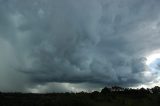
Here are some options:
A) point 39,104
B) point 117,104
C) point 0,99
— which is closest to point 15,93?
point 0,99

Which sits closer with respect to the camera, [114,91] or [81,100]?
[81,100]

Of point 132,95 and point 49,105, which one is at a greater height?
point 132,95

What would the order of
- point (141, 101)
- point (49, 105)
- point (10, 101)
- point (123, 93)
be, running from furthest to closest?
point (123, 93) < point (141, 101) < point (10, 101) < point (49, 105)

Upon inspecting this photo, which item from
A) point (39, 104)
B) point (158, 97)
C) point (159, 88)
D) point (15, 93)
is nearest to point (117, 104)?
point (158, 97)

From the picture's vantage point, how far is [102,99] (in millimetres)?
73250

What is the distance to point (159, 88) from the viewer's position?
102m

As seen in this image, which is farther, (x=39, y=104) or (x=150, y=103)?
(x=150, y=103)

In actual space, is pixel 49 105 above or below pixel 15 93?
below

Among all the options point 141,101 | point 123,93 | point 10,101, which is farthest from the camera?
point 123,93

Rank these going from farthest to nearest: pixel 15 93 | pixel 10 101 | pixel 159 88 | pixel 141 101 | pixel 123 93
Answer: pixel 159 88
pixel 123 93
pixel 15 93
pixel 141 101
pixel 10 101

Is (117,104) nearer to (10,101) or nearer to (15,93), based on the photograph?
(10,101)

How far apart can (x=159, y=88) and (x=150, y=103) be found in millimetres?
32663

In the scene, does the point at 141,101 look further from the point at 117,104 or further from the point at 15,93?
the point at 15,93

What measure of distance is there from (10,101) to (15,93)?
15.2m
